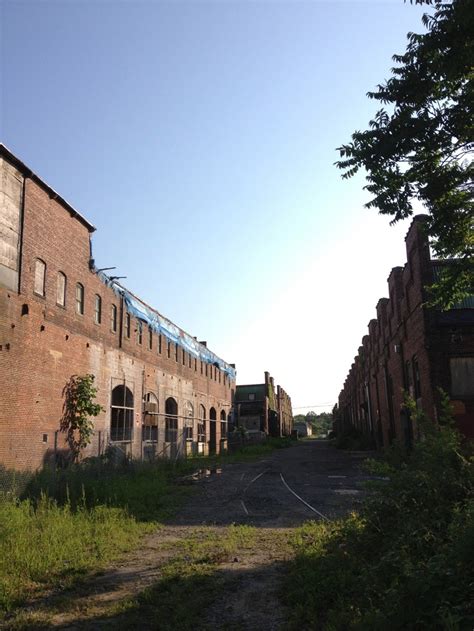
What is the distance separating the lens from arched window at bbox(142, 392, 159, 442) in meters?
30.2

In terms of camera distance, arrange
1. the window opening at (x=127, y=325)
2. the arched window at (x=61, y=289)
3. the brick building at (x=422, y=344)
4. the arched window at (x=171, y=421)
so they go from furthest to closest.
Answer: the arched window at (x=171, y=421) < the window opening at (x=127, y=325) < the arched window at (x=61, y=289) < the brick building at (x=422, y=344)

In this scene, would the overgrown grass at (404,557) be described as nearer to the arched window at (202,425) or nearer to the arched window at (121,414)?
the arched window at (121,414)

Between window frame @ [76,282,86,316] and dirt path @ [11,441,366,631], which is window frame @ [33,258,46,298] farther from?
dirt path @ [11,441,366,631]

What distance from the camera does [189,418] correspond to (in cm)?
4031

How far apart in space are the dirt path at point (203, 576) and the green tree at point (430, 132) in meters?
5.28

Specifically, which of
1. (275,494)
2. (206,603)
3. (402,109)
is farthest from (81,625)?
(275,494)

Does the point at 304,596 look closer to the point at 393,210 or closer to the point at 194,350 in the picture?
the point at 393,210

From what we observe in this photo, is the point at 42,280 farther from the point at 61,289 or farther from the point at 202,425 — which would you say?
the point at 202,425

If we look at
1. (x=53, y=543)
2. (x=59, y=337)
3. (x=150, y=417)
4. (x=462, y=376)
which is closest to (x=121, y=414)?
(x=150, y=417)

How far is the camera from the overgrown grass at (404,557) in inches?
164

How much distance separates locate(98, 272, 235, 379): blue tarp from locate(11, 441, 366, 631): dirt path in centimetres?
1610

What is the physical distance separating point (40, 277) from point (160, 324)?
15157 millimetres

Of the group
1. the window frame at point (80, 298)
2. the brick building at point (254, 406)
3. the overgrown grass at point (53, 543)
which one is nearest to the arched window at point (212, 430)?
the brick building at point (254, 406)

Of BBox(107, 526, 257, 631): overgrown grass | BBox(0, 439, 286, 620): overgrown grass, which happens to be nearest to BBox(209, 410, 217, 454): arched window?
BBox(0, 439, 286, 620): overgrown grass
